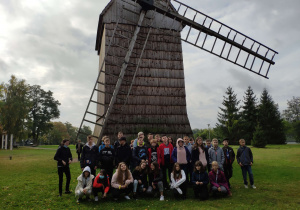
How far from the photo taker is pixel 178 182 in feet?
21.6

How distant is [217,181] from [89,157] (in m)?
4.07

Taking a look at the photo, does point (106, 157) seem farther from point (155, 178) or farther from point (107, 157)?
point (155, 178)

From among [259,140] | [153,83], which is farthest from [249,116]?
[153,83]

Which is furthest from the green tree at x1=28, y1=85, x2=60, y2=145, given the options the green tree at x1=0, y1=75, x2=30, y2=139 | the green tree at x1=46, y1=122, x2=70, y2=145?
the green tree at x1=46, y1=122, x2=70, y2=145

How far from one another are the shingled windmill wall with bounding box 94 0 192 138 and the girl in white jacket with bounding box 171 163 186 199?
5.89 m

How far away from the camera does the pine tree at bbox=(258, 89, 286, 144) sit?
37594 mm

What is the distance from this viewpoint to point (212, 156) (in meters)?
7.68

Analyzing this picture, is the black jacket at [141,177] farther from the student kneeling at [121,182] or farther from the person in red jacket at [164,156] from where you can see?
the person in red jacket at [164,156]

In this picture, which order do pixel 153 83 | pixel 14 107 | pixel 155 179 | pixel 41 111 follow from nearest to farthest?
pixel 155 179 < pixel 153 83 < pixel 14 107 < pixel 41 111

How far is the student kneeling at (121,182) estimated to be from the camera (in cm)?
633

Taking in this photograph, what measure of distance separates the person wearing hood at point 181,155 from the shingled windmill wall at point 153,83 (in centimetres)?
533

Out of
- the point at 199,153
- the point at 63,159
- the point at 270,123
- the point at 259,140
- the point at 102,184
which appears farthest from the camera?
the point at 270,123

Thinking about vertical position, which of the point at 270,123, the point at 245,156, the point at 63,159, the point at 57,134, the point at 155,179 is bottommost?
the point at 155,179

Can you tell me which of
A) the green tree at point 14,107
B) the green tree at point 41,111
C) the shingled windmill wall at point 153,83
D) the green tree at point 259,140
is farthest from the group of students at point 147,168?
the green tree at point 41,111
